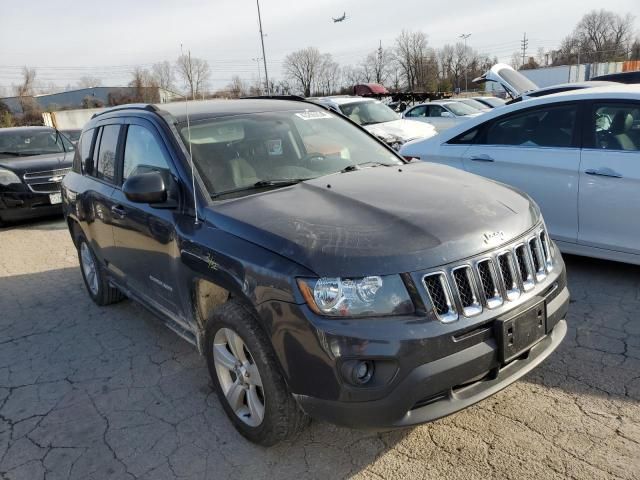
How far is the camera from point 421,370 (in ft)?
6.97

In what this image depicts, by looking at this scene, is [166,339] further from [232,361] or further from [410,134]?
[410,134]

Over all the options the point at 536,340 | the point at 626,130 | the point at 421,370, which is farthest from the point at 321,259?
the point at 626,130

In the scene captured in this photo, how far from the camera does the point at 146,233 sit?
3426mm

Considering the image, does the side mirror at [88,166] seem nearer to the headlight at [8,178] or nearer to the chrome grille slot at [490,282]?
the chrome grille slot at [490,282]

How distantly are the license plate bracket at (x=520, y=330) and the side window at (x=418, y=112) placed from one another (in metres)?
15.1

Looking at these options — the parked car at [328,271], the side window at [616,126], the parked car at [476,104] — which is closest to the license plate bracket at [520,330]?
the parked car at [328,271]

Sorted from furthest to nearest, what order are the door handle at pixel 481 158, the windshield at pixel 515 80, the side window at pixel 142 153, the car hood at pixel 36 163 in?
the car hood at pixel 36 163, the windshield at pixel 515 80, the door handle at pixel 481 158, the side window at pixel 142 153

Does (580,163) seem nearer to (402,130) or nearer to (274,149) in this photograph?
(274,149)

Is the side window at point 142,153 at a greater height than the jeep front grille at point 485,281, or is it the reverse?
the side window at point 142,153

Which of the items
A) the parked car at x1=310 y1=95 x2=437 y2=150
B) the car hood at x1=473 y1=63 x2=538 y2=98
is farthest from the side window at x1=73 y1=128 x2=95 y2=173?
the parked car at x1=310 y1=95 x2=437 y2=150

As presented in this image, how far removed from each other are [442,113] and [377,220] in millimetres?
14599

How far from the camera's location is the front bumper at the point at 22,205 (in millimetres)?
8633

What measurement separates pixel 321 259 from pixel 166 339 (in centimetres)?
245

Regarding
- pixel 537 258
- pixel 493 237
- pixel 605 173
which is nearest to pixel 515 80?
pixel 605 173
